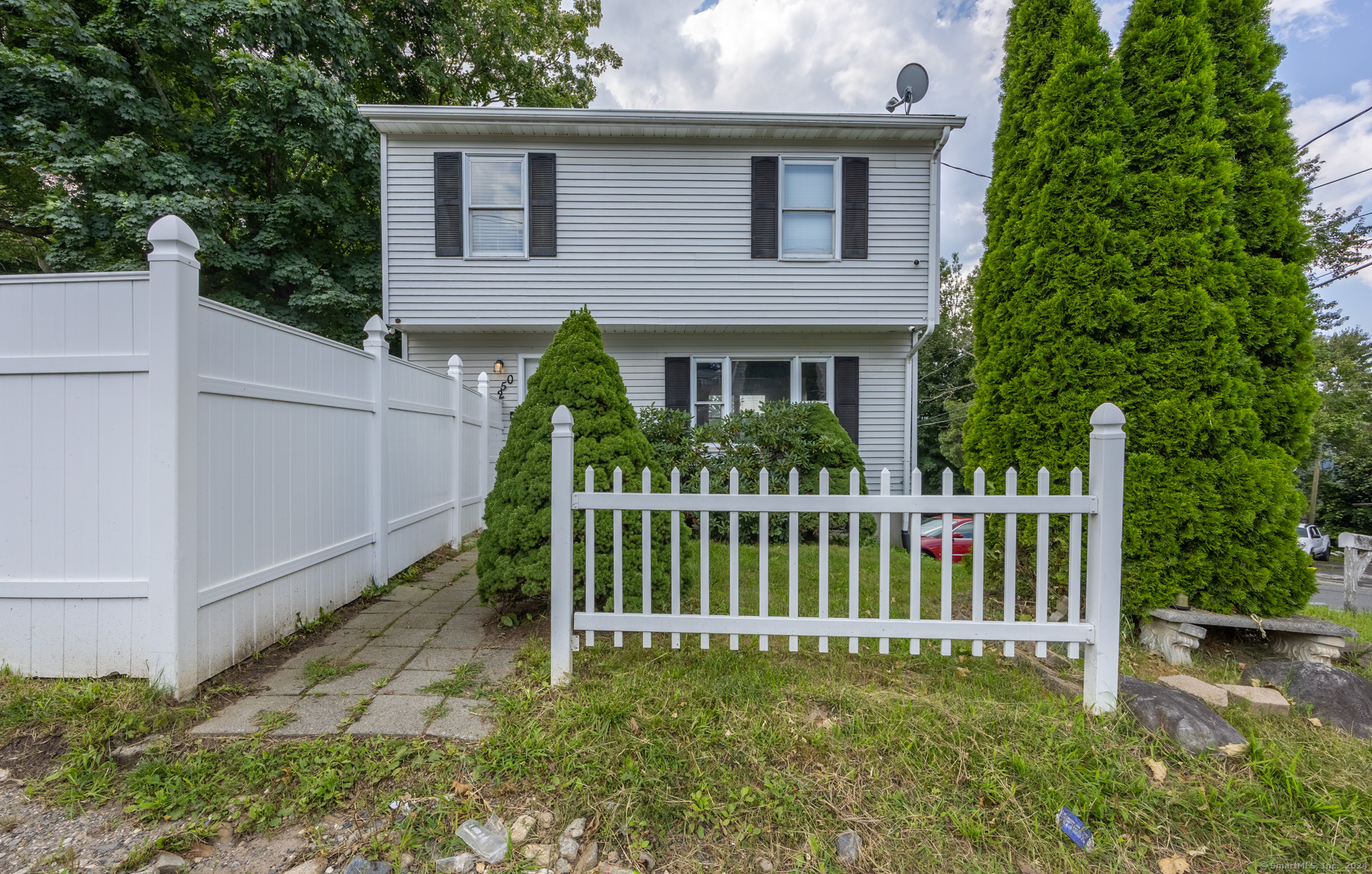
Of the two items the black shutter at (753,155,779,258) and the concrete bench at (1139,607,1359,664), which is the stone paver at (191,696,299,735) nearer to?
the concrete bench at (1139,607,1359,664)

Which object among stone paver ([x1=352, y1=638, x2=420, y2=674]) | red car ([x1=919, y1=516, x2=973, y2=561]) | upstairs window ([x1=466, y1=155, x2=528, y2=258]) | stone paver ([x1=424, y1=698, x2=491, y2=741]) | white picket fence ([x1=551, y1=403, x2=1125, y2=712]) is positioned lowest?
red car ([x1=919, y1=516, x2=973, y2=561])

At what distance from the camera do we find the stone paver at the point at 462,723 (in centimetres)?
199

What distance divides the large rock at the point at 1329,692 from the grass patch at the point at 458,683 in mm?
3581

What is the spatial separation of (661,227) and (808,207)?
2.04 m

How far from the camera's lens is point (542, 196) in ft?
23.5

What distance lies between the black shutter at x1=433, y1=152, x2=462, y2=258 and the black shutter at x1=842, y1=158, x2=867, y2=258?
520 cm

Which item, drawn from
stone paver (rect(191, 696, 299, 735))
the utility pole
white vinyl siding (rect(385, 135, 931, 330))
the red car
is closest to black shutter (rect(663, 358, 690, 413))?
white vinyl siding (rect(385, 135, 931, 330))

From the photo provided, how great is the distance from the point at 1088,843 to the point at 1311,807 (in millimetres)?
778

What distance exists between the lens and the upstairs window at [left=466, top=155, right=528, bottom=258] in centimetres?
719

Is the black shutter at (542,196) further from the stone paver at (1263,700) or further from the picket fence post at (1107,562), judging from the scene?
the stone paver at (1263,700)

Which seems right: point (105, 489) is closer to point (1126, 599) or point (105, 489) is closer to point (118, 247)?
point (1126, 599)

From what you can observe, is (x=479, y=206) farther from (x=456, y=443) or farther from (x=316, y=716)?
(x=316, y=716)

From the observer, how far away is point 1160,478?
115 inches

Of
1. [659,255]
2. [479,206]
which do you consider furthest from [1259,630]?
[479,206]
